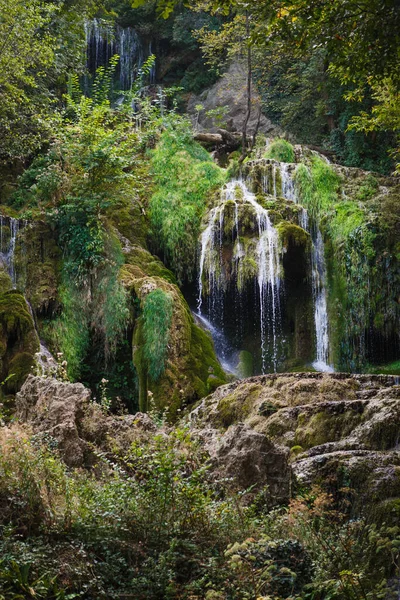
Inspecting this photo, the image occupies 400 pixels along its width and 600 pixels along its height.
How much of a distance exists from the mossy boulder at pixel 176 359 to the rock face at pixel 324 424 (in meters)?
1.06

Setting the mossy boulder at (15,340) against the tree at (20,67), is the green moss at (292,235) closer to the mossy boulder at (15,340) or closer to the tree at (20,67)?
the mossy boulder at (15,340)

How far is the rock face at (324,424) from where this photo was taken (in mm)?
5957

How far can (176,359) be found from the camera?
11984 mm

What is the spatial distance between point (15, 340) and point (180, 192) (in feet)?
22.1

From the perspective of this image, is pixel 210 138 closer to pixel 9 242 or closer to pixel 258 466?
pixel 9 242

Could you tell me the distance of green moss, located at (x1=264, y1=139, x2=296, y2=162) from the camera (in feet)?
59.6

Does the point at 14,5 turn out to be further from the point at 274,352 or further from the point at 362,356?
the point at 362,356

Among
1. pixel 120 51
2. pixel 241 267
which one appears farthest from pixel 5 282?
pixel 120 51

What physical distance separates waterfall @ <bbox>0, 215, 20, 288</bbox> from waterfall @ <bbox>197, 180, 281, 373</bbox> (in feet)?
13.8

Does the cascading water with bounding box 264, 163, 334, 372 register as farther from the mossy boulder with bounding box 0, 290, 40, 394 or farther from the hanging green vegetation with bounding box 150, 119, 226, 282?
the mossy boulder with bounding box 0, 290, 40, 394

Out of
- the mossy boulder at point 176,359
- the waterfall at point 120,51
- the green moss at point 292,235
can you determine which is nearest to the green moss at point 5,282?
the mossy boulder at point 176,359

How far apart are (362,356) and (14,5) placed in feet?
37.8

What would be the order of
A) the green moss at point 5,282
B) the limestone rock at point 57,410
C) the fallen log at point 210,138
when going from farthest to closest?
the fallen log at point 210,138 → the green moss at point 5,282 → the limestone rock at point 57,410

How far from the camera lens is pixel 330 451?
7.04 metres
